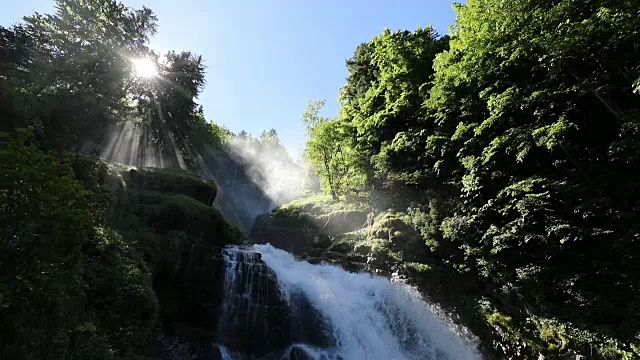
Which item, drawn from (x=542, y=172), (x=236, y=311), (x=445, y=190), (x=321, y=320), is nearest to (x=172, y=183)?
(x=236, y=311)

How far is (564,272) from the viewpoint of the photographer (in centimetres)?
1443

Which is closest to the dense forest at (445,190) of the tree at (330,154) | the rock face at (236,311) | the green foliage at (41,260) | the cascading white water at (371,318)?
the green foliage at (41,260)

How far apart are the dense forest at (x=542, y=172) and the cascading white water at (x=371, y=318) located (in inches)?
90.9

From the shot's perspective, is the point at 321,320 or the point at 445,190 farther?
the point at 445,190

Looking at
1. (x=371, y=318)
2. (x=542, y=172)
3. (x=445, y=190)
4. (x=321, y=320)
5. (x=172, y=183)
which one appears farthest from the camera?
(x=172, y=183)

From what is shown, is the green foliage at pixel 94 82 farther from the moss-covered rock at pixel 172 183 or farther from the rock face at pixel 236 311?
the rock face at pixel 236 311

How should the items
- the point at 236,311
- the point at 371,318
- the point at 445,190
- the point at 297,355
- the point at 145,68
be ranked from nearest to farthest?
the point at 297,355 < the point at 236,311 < the point at 371,318 < the point at 445,190 < the point at 145,68

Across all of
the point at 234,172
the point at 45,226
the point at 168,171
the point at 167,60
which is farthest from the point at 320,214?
the point at 234,172

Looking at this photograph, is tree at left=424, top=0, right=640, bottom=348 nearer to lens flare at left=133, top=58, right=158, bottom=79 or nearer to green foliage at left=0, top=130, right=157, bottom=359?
green foliage at left=0, top=130, right=157, bottom=359

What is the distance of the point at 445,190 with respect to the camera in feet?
68.6

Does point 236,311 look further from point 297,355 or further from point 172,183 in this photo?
point 172,183

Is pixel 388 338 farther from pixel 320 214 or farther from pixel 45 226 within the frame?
pixel 320 214

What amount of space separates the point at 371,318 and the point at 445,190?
330 inches

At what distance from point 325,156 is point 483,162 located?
77.4 feet
